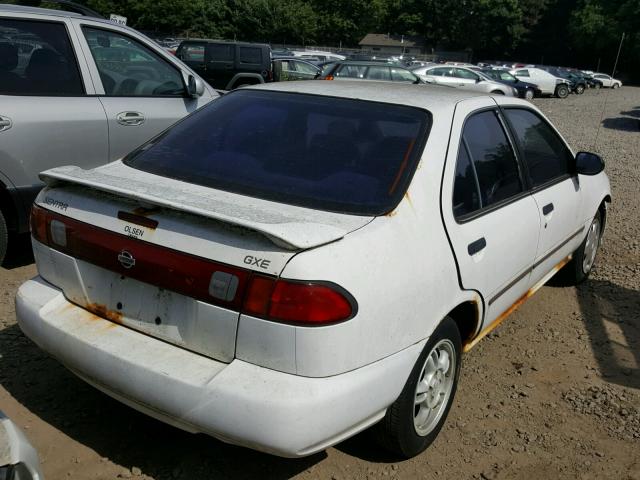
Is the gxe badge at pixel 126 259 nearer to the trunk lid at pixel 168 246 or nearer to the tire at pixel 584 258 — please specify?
the trunk lid at pixel 168 246

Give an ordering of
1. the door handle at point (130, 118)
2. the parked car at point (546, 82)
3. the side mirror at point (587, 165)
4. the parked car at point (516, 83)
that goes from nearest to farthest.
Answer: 1. the side mirror at point (587, 165)
2. the door handle at point (130, 118)
3. the parked car at point (516, 83)
4. the parked car at point (546, 82)

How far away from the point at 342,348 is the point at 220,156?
1.22 meters

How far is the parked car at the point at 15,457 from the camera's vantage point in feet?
5.65

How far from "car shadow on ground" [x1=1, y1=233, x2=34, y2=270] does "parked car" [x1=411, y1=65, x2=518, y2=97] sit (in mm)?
19419

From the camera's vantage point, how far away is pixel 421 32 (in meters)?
97.4

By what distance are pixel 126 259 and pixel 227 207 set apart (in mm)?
443

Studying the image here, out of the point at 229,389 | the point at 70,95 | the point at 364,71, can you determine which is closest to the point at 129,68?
the point at 70,95

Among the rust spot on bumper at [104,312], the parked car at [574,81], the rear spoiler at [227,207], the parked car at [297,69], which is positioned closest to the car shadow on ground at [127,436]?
the rust spot on bumper at [104,312]

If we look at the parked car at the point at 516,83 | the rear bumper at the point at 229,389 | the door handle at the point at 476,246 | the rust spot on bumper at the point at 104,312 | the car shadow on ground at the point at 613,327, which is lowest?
the parked car at the point at 516,83

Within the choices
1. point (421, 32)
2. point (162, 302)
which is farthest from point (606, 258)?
point (421, 32)

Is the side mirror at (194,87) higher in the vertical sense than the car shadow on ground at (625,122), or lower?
higher

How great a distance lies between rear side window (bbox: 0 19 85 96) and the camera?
173 inches

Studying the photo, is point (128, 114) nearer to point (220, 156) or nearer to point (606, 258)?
point (220, 156)

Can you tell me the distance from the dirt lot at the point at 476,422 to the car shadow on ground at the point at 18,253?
18 cm
